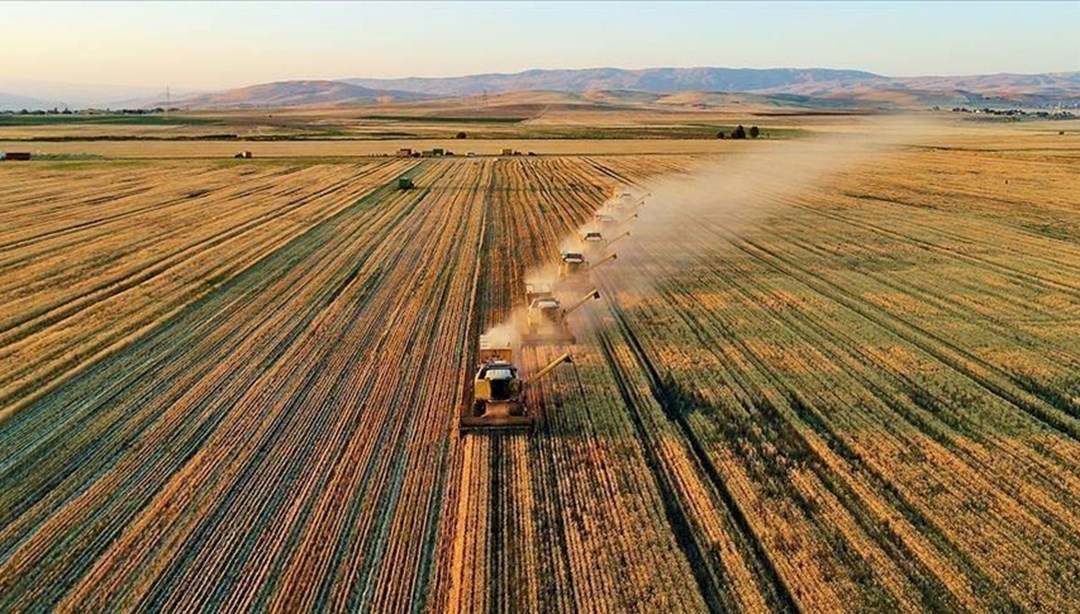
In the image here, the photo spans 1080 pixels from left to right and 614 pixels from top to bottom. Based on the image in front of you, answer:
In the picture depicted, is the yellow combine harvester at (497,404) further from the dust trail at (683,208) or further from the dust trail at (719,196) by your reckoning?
the dust trail at (719,196)

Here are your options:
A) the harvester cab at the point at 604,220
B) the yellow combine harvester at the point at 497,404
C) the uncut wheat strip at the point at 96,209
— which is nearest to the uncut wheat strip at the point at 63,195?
the uncut wheat strip at the point at 96,209

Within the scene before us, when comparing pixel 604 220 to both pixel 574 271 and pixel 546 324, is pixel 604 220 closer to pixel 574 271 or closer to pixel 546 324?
pixel 574 271

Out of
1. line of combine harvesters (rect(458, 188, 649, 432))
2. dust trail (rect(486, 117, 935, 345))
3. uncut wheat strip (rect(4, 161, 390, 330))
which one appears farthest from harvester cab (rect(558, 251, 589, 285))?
uncut wheat strip (rect(4, 161, 390, 330))

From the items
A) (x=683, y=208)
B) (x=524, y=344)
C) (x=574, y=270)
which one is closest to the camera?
(x=524, y=344)

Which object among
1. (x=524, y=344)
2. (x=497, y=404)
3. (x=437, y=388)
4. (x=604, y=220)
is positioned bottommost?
(x=437, y=388)

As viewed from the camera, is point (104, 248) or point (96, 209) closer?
point (104, 248)

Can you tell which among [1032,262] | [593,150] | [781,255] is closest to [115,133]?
[593,150]

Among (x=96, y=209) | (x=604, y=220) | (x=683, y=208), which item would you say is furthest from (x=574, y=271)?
(x=96, y=209)

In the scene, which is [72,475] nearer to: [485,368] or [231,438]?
[231,438]
